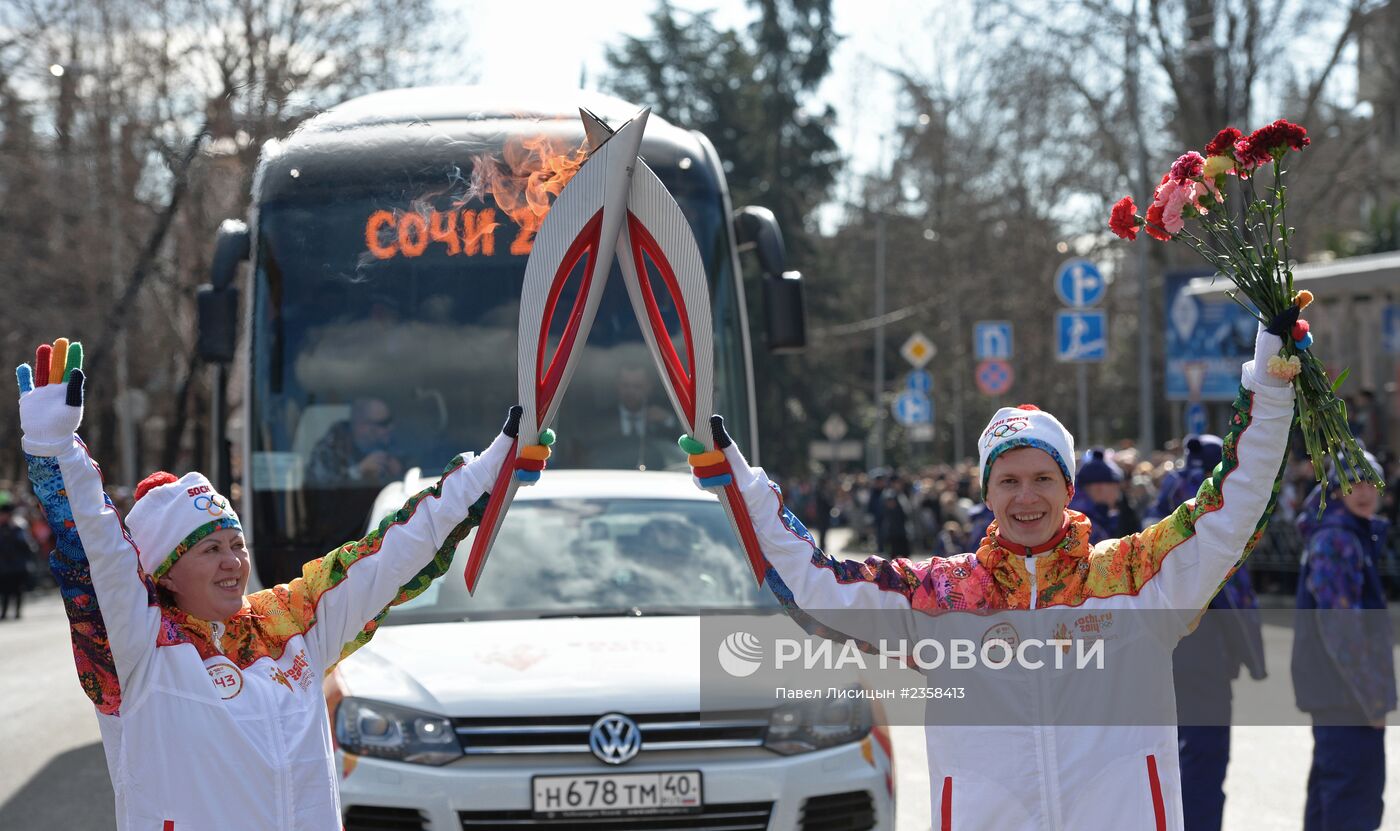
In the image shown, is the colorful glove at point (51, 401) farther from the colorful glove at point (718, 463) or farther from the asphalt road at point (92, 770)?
the asphalt road at point (92, 770)

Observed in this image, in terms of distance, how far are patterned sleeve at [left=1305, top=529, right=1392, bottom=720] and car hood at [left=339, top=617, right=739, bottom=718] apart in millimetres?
2197

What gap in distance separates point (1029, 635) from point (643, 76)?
1562 inches

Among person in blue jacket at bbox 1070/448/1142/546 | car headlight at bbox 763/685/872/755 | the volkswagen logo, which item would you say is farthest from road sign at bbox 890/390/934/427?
the volkswagen logo

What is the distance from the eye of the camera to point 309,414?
7.70 m

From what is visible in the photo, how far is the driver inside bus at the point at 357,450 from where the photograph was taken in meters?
7.61

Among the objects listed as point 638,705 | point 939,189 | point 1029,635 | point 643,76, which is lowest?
point 638,705

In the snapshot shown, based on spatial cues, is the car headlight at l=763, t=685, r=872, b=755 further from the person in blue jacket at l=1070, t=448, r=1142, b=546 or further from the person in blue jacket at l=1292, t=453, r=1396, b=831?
the person in blue jacket at l=1292, t=453, r=1396, b=831

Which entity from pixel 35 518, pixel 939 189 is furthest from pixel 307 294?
pixel 939 189

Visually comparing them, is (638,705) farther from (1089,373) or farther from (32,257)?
(1089,373)

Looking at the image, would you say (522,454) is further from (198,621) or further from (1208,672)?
(1208,672)

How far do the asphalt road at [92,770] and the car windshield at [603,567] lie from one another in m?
1.63

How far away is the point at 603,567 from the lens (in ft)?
19.8

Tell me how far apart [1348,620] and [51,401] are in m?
4.36

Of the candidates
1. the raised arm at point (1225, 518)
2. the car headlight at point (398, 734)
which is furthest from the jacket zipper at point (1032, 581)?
the car headlight at point (398, 734)
